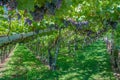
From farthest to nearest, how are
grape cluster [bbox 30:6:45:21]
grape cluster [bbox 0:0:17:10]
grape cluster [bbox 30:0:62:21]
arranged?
grape cluster [bbox 30:6:45:21] → grape cluster [bbox 30:0:62:21] → grape cluster [bbox 0:0:17:10]

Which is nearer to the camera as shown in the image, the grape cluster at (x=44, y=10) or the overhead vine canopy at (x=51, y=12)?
the overhead vine canopy at (x=51, y=12)

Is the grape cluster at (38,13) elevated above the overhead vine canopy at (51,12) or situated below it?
below

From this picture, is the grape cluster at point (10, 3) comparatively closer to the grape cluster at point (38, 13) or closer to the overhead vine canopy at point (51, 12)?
the overhead vine canopy at point (51, 12)

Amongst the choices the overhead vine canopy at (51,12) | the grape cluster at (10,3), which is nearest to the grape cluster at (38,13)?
the overhead vine canopy at (51,12)

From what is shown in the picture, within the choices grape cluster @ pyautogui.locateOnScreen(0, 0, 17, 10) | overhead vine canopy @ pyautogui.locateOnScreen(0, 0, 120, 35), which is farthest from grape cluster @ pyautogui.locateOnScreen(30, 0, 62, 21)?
grape cluster @ pyautogui.locateOnScreen(0, 0, 17, 10)

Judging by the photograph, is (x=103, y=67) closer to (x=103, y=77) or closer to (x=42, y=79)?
(x=103, y=77)

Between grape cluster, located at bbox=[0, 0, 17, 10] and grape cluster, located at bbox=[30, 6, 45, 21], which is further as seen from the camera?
grape cluster, located at bbox=[30, 6, 45, 21]

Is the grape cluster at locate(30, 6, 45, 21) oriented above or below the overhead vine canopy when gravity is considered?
below

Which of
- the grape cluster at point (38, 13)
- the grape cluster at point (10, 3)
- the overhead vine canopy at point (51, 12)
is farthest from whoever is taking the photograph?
the grape cluster at point (38, 13)

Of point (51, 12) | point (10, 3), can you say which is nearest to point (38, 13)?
point (51, 12)

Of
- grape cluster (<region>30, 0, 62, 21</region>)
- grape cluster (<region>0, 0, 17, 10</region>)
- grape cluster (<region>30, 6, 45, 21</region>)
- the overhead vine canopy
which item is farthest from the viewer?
grape cluster (<region>30, 6, 45, 21</region>)

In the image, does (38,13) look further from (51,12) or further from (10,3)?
(10,3)

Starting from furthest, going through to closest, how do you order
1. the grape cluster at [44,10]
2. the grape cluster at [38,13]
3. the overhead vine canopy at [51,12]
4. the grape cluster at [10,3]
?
the grape cluster at [38,13] → the grape cluster at [44,10] → the overhead vine canopy at [51,12] → the grape cluster at [10,3]

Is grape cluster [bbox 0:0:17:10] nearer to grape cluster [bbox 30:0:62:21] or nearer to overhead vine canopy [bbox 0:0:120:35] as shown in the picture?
overhead vine canopy [bbox 0:0:120:35]
